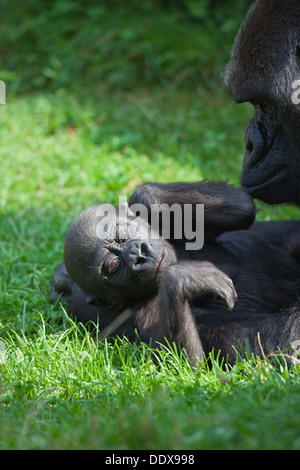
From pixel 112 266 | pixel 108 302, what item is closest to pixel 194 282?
pixel 112 266

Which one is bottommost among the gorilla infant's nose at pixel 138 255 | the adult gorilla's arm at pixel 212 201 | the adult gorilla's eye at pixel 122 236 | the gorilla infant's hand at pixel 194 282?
the gorilla infant's hand at pixel 194 282

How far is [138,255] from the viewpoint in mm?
4172

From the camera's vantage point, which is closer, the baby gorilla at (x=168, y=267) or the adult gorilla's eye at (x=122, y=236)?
the baby gorilla at (x=168, y=267)

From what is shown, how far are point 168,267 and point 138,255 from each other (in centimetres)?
26

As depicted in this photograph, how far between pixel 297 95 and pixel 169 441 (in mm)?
2272

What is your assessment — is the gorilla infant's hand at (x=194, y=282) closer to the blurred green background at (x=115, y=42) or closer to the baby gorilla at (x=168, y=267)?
the baby gorilla at (x=168, y=267)

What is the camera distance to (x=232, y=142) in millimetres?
7551
